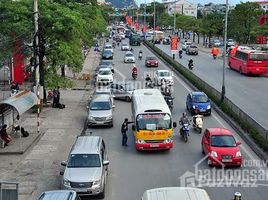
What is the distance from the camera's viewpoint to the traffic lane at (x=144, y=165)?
18312 millimetres

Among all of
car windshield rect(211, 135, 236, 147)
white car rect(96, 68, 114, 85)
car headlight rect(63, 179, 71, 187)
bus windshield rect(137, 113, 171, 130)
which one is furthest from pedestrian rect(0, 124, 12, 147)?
white car rect(96, 68, 114, 85)

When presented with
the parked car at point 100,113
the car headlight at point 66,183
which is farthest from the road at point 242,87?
the car headlight at point 66,183

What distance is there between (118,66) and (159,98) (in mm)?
35360

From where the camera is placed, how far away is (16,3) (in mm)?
33062

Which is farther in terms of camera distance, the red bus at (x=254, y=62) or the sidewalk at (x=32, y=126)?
the red bus at (x=254, y=62)

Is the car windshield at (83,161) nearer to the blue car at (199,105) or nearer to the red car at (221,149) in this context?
the red car at (221,149)

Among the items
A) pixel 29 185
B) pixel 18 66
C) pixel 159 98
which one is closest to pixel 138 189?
pixel 29 185

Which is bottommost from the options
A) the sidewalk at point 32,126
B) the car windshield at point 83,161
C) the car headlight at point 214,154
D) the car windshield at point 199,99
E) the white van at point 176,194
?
the sidewalk at point 32,126

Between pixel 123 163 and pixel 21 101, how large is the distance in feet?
20.4

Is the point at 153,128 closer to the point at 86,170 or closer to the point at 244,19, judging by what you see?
the point at 86,170

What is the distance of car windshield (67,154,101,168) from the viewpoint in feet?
58.6

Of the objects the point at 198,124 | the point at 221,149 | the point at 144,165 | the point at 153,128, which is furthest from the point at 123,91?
the point at 221,149

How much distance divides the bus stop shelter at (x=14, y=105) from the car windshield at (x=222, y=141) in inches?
350

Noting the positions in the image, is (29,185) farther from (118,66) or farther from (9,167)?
(118,66)
